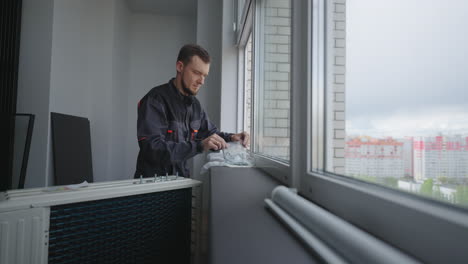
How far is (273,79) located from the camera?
135 centimetres

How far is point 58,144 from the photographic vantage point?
2541mm

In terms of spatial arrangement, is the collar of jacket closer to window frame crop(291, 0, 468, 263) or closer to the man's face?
the man's face

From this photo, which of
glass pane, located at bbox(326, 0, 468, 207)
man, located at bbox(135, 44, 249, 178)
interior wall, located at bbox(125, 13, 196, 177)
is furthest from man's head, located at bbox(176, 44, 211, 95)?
interior wall, located at bbox(125, 13, 196, 177)

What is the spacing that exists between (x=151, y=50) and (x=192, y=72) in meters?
3.20

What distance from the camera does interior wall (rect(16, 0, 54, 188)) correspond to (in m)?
2.41

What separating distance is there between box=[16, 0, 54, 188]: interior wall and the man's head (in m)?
1.52

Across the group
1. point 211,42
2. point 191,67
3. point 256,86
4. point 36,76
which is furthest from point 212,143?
point 211,42

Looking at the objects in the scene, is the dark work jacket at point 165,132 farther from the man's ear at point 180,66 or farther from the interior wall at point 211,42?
the interior wall at point 211,42

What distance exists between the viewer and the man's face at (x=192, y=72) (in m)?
1.86

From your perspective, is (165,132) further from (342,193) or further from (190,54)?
(342,193)

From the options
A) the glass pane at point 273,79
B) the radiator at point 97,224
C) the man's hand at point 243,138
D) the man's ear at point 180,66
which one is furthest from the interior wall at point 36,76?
the glass pane at point 273,79

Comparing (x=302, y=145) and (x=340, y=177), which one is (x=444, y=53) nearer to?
(x=340, y=177)

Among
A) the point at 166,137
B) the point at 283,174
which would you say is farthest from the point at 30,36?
the point at 283,174

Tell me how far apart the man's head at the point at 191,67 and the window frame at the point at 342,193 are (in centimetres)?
115
